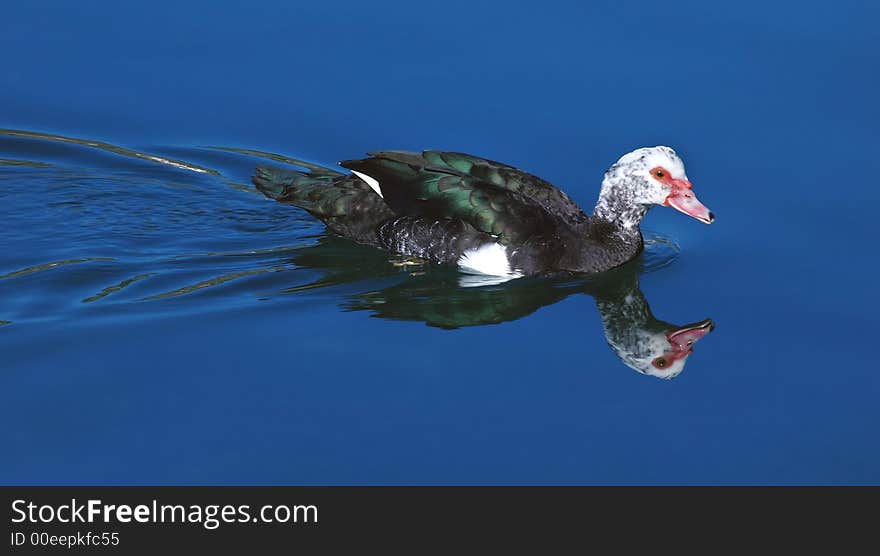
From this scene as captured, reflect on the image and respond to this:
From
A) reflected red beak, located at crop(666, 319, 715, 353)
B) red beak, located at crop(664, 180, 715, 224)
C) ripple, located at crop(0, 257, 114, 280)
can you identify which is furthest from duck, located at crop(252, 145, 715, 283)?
ripple, located at crop(0, 257, 114, 280)

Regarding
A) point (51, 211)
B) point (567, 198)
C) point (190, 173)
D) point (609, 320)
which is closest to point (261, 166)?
point (190, 173)

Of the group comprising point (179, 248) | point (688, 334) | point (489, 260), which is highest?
point (179, 248)

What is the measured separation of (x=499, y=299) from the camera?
36.6ft

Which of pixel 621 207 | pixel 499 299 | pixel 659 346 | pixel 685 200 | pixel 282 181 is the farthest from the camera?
pixel 282 181

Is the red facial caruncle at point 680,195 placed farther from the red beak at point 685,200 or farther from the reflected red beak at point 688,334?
the reflected red beak at point 688,334

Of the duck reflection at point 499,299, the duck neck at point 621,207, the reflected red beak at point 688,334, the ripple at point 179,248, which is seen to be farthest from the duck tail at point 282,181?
the reflected red beak at point 688,334

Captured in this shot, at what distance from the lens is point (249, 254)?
11711mm

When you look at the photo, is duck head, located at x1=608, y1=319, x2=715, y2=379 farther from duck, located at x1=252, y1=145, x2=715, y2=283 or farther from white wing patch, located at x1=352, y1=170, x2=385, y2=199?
white wing patch, located at x1=352, y1=170, x2=385, y2=199

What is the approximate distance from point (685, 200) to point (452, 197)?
1.81 m

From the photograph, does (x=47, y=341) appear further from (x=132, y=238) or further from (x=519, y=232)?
(x=519, y=232)

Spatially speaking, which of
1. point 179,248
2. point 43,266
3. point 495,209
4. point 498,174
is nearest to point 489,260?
point 495,209

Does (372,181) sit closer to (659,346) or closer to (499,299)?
(499,299)

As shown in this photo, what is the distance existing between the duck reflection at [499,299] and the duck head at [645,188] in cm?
44

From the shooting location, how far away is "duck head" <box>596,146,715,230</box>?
37.4 feet
